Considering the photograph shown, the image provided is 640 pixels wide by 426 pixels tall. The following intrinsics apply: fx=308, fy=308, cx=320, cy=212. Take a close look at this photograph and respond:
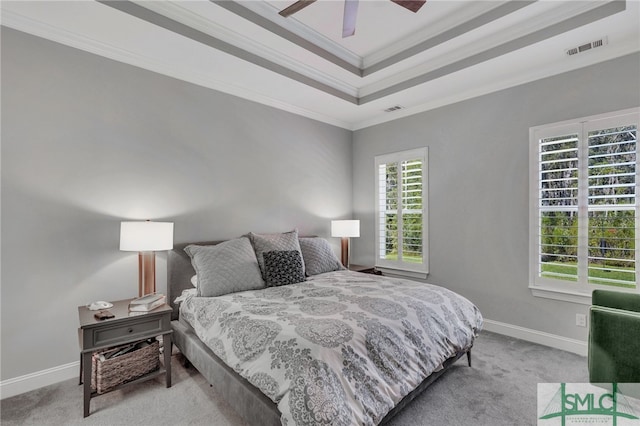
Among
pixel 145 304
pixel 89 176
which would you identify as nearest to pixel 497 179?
pixel 145 304

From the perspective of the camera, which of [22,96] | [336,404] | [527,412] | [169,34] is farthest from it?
[169,34]

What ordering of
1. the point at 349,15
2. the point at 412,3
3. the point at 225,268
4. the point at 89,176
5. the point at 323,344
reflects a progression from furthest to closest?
the point at 225,268
the point at 89,176
the point at 349,15
the point at 412,3
the point at 323,344

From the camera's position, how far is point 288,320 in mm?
1860

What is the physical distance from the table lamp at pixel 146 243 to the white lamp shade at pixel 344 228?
7.30 feet


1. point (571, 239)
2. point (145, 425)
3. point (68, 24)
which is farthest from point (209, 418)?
point (571, 239)

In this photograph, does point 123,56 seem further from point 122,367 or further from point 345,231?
point 345,231

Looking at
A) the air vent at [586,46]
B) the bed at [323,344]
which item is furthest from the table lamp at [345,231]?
the air vent at [586,46]

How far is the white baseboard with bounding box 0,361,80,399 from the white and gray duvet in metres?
0.93

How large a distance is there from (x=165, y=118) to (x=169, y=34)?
2.55 ft

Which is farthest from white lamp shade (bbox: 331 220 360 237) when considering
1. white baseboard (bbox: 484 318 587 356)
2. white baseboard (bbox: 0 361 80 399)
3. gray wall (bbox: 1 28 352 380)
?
white baseboard (bbox: 0 361 80 399)

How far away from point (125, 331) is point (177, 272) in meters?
0.82

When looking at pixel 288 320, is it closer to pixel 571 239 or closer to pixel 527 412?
pixel 527 412

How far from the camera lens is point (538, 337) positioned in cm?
310

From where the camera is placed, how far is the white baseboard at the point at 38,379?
2203mm
